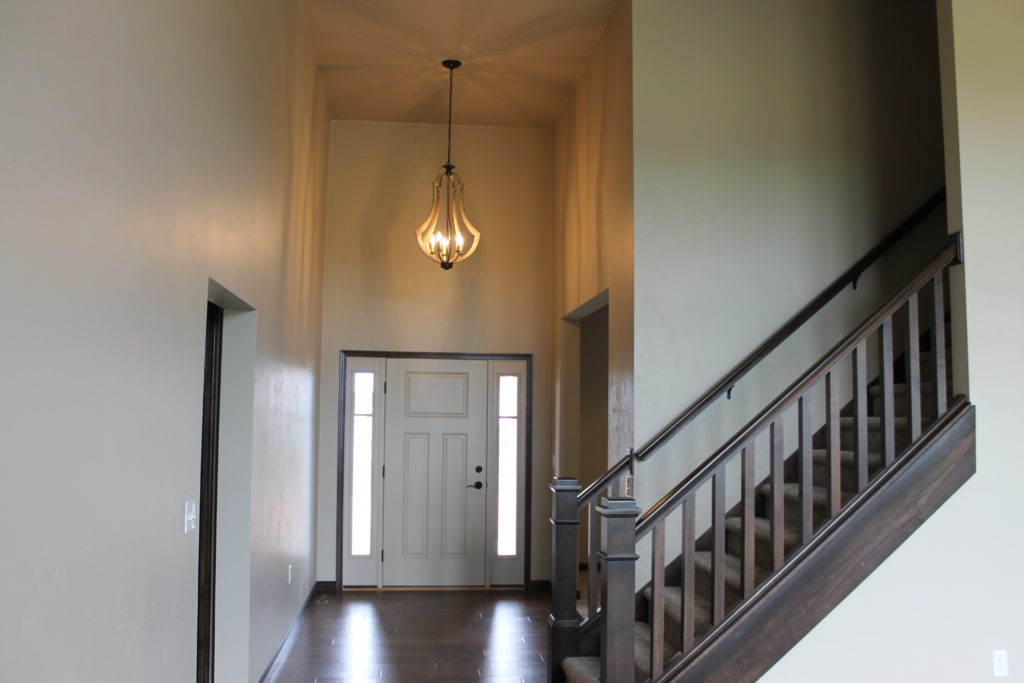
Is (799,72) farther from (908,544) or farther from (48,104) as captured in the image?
(48,104)

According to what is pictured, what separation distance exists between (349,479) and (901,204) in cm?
478

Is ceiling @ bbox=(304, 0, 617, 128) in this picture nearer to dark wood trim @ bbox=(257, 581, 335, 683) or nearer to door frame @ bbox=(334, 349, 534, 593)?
door frame @ bbox=(334, 349, 534, 593)

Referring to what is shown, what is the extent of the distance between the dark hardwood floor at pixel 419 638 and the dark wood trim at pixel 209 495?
0.88 metres

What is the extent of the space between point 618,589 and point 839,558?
0.91m

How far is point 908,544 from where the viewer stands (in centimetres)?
327

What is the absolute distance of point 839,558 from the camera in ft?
10.5

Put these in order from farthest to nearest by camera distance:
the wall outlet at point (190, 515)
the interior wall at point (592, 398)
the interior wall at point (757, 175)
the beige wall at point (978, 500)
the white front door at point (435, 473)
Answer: the interior wall at point (592, 398), the white front door at point (435, 473), the interior wall at point (757, 175), the beige wall at point (978, 500), the wall outlet at point (190, 515)

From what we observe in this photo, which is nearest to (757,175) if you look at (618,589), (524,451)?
(618,589)

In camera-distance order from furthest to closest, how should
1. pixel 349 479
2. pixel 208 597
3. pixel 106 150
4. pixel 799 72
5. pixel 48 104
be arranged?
pixel 349 479 → pixel 799 72 → pixel 208 597 → pixel 106 150 → pixel 48 104

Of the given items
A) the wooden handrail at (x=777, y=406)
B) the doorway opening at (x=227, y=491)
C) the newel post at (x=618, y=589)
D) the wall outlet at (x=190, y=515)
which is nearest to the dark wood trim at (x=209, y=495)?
the doorway opening at (x=227, y=491)

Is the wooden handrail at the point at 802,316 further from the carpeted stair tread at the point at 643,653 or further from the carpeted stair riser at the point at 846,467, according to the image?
the carpeted stair tread at the point at 643,653

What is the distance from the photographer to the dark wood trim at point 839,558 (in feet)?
10.2

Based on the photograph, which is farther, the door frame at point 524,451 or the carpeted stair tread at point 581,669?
the door frame at point 524,451

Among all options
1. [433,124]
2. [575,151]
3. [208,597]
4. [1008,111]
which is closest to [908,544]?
[1008,111]
